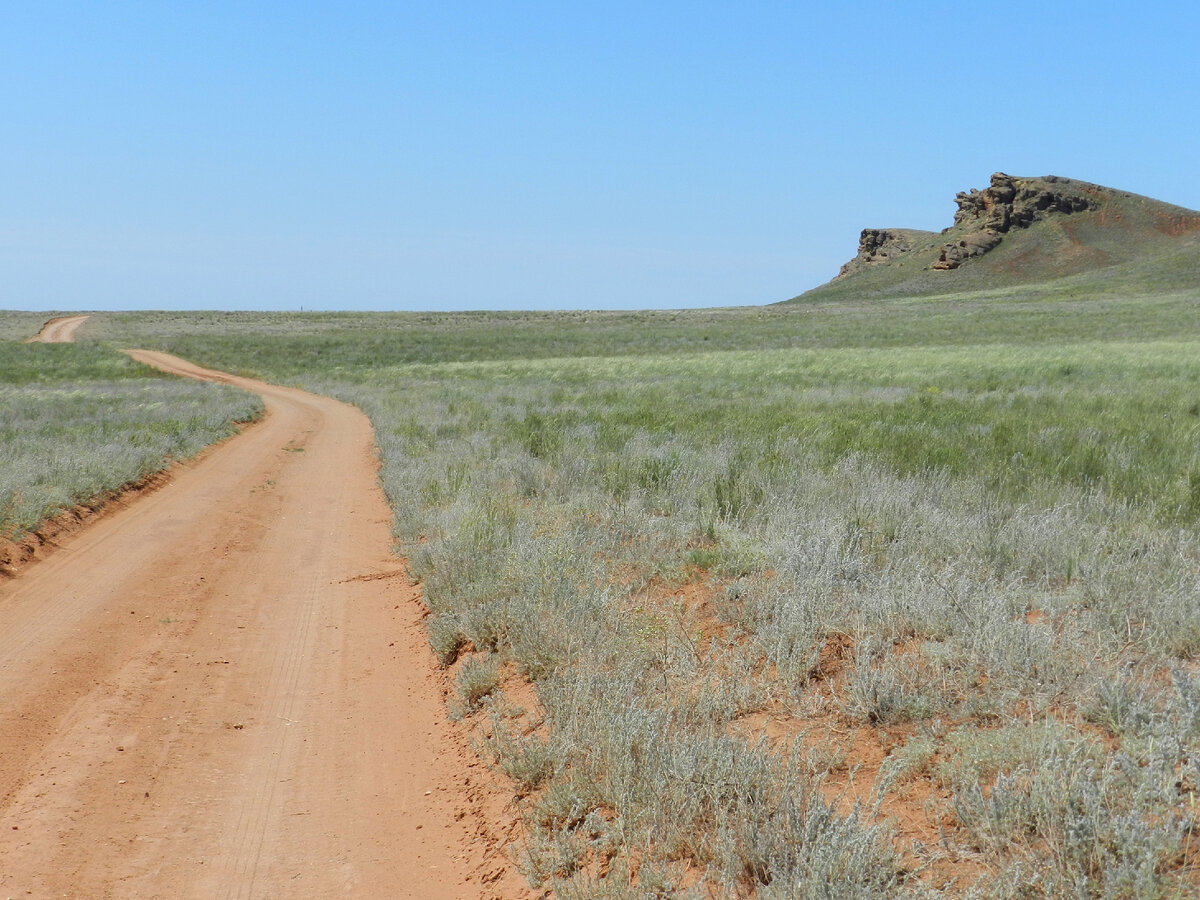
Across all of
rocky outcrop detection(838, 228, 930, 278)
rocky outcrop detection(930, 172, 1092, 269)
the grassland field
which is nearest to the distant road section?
the grassland field

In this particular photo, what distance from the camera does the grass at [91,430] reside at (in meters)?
10.7

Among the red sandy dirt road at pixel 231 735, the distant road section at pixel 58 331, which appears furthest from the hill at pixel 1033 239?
the red sandy dirt road at pixel 231 735

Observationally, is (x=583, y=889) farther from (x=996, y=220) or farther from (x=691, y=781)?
(x=996, y=220)

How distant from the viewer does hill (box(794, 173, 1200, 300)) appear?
128125mm

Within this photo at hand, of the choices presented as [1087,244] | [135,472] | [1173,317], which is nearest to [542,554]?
[135,472]

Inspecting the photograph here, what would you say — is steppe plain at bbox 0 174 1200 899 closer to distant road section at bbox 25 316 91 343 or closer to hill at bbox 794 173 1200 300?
distant road section at bbox 25 316 91 343

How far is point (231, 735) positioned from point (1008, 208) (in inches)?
6571

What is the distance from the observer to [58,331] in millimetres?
76875

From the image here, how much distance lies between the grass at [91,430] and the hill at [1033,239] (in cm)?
11281

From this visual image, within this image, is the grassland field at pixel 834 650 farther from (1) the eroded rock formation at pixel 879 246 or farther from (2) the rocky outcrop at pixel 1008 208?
(1) the eroded rock formation at pixel 879 246

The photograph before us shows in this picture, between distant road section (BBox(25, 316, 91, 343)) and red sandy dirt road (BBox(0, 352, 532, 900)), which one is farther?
distant road section (BBox(25, 316, 91, 343))

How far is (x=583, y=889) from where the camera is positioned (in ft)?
10.7

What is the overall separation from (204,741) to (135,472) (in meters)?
9.39

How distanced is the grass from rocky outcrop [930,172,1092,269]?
130514 millimetres
